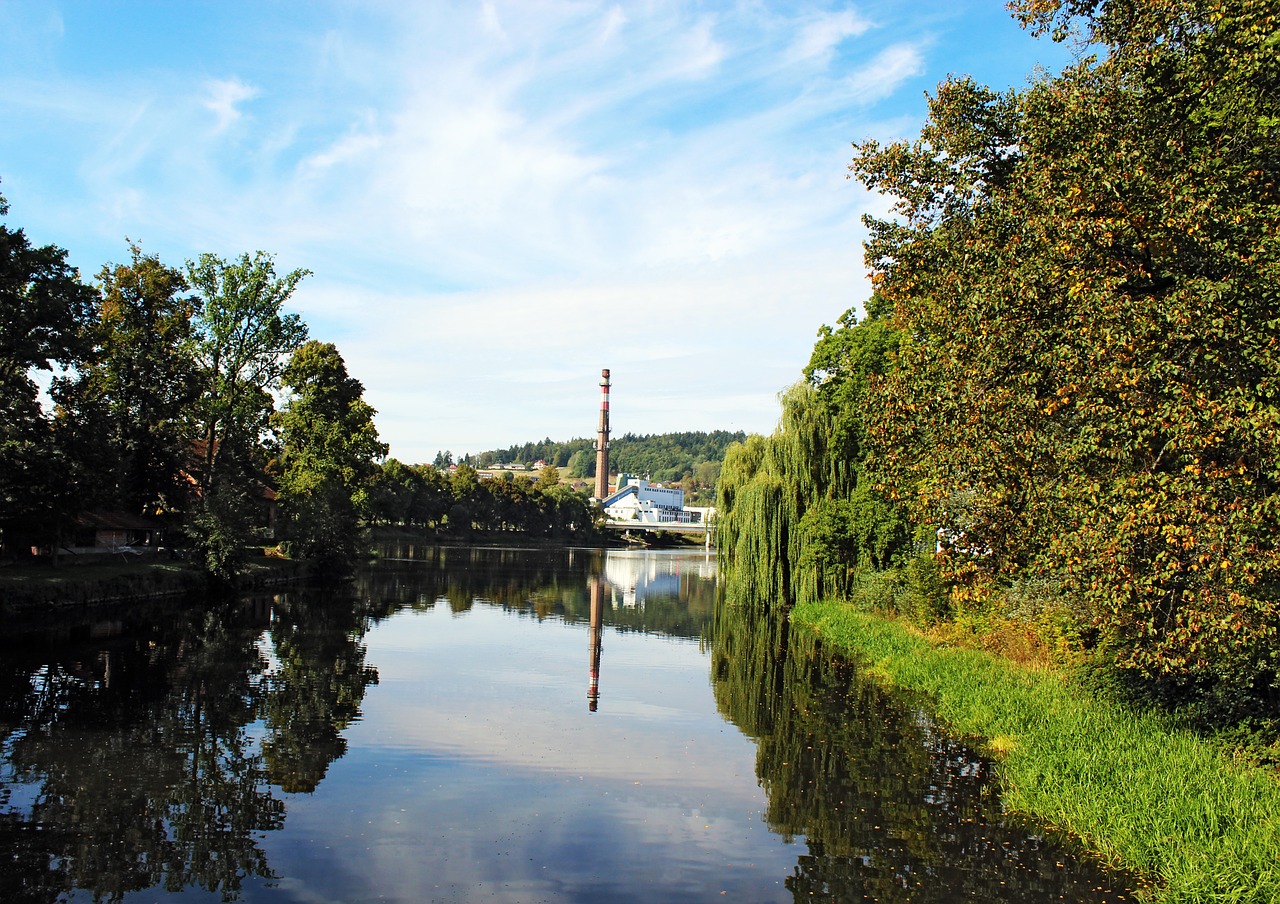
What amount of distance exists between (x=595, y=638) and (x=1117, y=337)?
22964mm

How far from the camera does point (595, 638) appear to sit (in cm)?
3081

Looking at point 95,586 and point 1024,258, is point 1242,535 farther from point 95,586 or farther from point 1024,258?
point 95,586

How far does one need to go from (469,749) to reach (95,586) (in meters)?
23.8

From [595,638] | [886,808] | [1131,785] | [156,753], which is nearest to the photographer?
[1131,785]

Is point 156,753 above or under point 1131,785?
under

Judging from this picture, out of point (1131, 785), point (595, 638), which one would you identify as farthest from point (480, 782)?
point (595, 638)

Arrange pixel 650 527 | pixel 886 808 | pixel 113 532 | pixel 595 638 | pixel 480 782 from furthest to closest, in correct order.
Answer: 1. pixel 650 527
2. pixel 113 532
3. pixel 595 638
4. pixel 480 782
5. pixel 886 808

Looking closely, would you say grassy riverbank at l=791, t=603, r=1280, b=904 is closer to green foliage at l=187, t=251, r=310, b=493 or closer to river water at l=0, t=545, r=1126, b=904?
river water at l=0, t=545, r=1126, b=904

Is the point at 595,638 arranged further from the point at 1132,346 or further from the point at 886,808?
the point at 1132,346

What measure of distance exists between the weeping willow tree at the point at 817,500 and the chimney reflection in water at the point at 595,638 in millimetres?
5971

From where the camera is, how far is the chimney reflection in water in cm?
2000

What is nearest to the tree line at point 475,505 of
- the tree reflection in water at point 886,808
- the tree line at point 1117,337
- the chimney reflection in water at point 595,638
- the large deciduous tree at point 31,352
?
the chimney reflection in water at point 595,638

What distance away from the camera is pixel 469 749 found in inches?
Answer: 591

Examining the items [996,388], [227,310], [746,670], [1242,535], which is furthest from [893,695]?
[227,310]
